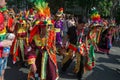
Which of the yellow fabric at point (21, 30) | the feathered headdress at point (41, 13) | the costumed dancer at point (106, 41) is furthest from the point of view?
the costumed dancer at point (106, 41)

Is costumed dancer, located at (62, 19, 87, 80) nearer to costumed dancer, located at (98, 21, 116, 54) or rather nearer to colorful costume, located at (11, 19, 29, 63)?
colorful costume, located at (11, 19, 29, 63)

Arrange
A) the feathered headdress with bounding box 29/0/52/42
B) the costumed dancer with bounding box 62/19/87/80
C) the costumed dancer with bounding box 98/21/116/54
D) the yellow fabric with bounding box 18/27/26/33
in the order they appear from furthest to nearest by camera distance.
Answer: the costumed dancer with bounding box 98/21/116/54 < the yellow fabric with bounding box 18/27/26/33 < the costumed dancer with bounding box 62/19/87/80 < the feathered headdress with bounding box 29/0/52/42

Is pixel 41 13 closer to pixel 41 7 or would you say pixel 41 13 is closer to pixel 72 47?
pixel 41 7

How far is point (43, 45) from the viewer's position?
21.2 ft

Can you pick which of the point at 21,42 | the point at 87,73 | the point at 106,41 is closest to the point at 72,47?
the point at 87,73

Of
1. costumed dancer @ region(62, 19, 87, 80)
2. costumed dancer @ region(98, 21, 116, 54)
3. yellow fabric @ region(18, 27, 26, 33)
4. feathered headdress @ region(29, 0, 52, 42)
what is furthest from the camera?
costumed dancer @ region(98, 21, 116, 54)

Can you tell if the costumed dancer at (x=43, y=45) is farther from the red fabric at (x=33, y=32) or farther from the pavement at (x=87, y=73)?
the pavement at (x=87, y=73)

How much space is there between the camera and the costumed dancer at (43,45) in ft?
20.8

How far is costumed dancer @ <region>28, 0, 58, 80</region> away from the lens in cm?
635

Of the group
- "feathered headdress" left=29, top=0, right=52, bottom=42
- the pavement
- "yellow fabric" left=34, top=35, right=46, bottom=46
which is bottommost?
the pavement

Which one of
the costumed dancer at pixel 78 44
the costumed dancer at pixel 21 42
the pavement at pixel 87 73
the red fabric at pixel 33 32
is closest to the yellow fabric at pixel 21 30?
the costumed dancer at pixel 21 42

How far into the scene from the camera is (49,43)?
6.47 meters

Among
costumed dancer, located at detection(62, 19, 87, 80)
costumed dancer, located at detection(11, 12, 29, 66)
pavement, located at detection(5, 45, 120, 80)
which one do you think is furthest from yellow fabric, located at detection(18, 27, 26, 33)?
costumed dancer, located at detection(62, 19, 87, 80)

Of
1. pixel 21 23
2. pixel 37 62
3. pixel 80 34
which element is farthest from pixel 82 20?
pixel 21 23
